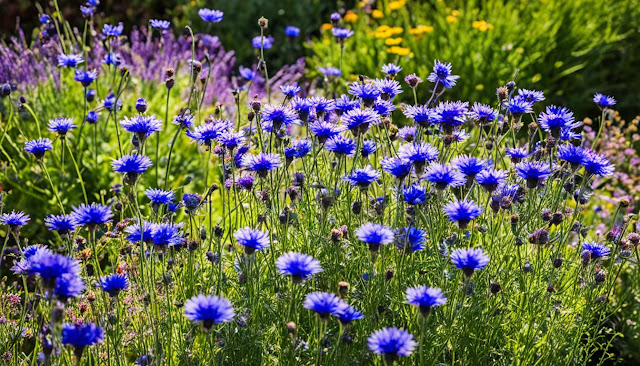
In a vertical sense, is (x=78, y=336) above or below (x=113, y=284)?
below

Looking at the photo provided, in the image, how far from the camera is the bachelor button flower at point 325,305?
1.45 m

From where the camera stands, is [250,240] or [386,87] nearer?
[250,240]

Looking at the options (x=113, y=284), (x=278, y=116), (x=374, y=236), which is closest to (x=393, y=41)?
(x=278, y=116)

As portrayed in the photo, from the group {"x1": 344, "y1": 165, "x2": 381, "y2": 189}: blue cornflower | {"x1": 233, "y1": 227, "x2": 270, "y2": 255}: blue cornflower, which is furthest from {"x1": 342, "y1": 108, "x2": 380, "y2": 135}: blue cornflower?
{"x1": 233, "y1": 227, "x2": 270, "y2": 255}: blue cornflower

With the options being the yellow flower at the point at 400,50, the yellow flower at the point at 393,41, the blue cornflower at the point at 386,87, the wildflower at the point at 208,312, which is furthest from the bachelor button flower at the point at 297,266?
the yellow flower at the point at 393,41

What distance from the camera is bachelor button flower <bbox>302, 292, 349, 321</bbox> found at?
1.45 meters

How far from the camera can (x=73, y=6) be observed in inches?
279

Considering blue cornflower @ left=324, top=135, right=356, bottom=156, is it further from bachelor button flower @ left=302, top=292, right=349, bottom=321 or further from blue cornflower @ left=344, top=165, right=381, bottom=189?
bachelor button flower @ left=302, top=292, right=349, bottom=321

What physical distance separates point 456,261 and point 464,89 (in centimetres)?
354

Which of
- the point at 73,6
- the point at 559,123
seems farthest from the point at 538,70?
the point at 73,6

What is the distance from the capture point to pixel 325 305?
145 cm

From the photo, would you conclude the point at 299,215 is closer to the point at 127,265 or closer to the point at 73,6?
the point at 127,265

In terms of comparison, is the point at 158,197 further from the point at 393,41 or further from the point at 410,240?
the point at 393,41

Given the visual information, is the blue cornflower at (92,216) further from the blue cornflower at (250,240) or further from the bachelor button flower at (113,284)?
the blue cornflower at (250,240)
